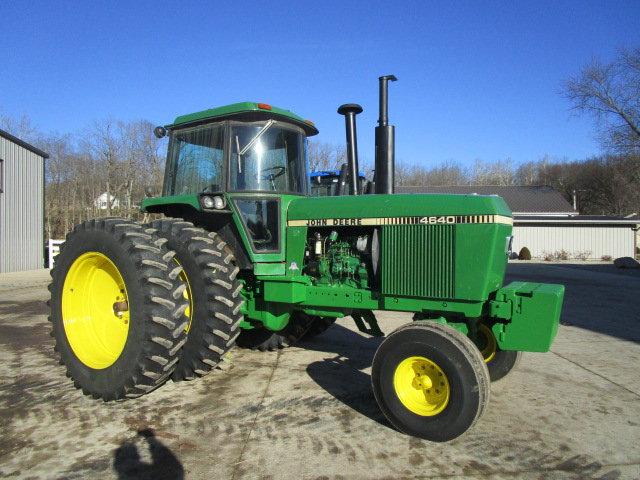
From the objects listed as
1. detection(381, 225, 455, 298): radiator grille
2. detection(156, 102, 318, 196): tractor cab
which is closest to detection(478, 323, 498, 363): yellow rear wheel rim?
detection(381, 225, 455, 298): radiator grille

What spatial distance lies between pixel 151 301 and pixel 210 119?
184 cm

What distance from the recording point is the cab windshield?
4379 mm

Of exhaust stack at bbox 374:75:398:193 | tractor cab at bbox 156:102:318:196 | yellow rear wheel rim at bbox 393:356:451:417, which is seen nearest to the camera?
yellow rear wheel rim at bbox 393:356:451:417

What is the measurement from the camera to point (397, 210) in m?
3.96

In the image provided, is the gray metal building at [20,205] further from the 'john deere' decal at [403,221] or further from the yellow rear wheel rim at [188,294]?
the 'john deere' decal at [403,221]

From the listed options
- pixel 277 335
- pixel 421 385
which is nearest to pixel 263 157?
pixel 277 335

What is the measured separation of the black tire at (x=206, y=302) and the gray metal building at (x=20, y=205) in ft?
45.9

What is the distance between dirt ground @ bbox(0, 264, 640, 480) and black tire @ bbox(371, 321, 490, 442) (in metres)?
0.12

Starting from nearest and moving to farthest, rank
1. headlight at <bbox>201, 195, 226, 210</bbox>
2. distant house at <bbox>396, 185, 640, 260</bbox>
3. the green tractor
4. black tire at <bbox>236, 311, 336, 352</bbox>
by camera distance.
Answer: the green tractor → headlight at <bbox>201, 195, 226, 210</bbox> → black tire at <bbox>236, 311, 336, 352</bbox> → distant house at <bbox>396, 185, 640, 260</bbox>

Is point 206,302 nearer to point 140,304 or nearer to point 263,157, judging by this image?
point 140,304

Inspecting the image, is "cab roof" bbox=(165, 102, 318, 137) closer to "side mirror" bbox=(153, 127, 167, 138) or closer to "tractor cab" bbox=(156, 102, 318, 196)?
"tractor cab" bbox=(156, 102, 318, 196)

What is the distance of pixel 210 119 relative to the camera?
4547 millimetres

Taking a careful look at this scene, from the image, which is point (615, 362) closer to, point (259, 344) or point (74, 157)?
point (259, 344)

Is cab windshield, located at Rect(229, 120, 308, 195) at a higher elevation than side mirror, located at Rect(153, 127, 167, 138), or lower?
lower
